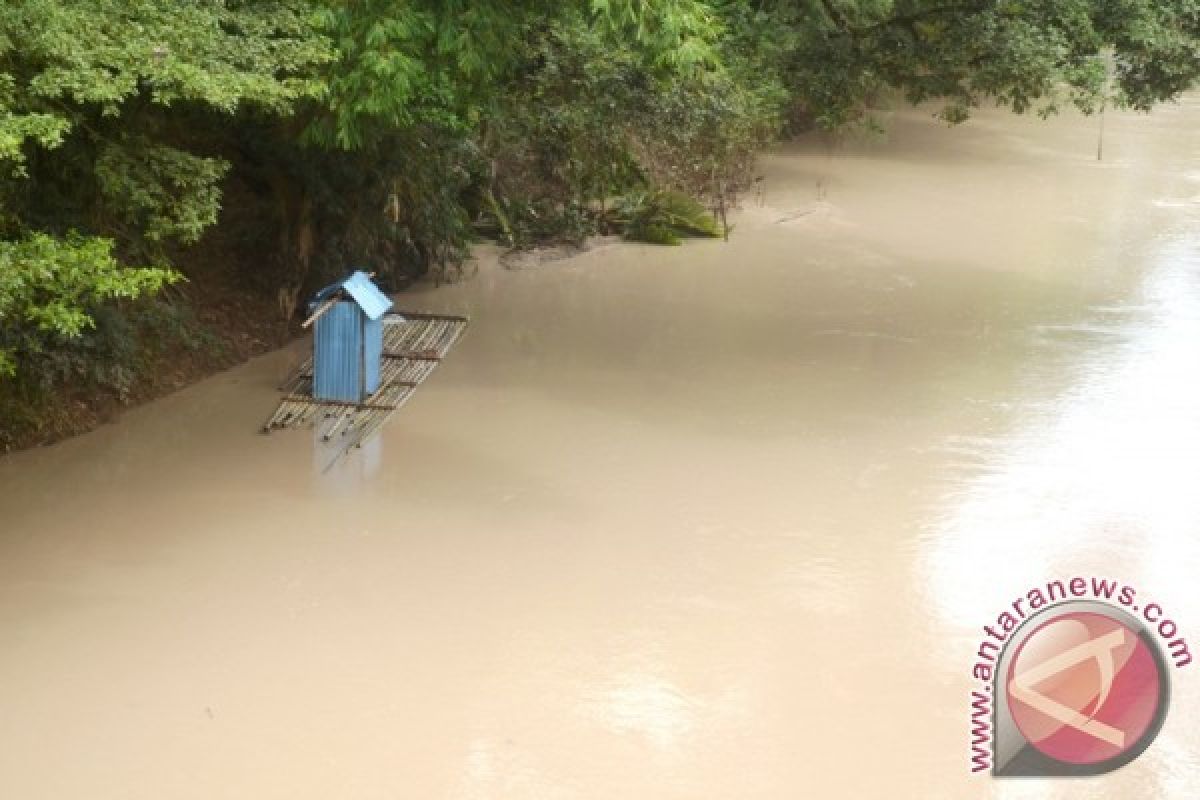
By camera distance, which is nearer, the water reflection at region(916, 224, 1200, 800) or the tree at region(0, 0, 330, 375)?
the tree at region(0, 0, 330, 375)

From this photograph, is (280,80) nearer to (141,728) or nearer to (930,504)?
(141,728)

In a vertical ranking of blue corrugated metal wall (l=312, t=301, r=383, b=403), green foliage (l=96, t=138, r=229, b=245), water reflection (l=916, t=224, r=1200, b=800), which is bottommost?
water reflection (l=916, t=224, r=1200, b=800)

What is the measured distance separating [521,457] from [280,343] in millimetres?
2533

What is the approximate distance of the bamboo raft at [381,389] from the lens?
8156 mm

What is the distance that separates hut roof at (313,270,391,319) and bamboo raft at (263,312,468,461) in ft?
1.71

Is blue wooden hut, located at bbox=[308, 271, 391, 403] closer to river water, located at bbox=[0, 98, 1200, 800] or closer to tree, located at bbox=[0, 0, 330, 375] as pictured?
river water, located at bbox=[0, 98, 1200, 800]

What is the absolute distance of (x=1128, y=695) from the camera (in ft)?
18.8

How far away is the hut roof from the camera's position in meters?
8.12

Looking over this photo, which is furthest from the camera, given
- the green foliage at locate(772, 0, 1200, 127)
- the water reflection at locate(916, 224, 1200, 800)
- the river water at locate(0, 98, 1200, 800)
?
the green foliage at locate(772, 0, 1200, 127)

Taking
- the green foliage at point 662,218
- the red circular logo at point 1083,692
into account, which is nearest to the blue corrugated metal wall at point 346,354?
the red circular logo at point 1083,692

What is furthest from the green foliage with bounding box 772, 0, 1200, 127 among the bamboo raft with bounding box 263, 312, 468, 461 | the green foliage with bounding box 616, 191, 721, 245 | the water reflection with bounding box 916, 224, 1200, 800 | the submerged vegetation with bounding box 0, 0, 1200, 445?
the bamboo raft with bounding box 263, 312, 468, 461

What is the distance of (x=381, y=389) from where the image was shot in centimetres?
848

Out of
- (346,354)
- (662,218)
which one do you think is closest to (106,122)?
(346,354)

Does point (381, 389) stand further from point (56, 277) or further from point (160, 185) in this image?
point (56, 277)
